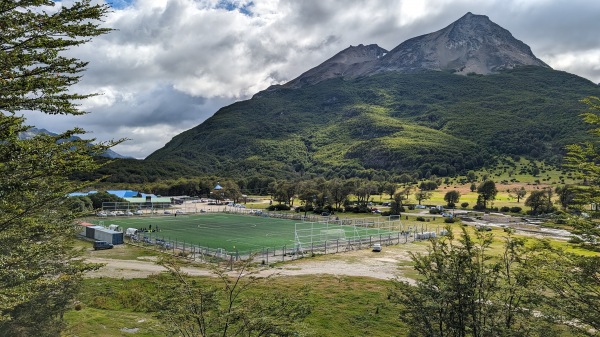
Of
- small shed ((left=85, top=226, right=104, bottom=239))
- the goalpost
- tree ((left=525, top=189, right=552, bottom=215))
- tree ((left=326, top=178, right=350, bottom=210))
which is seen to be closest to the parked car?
small shed ((left=85, top=226, right=104, bottom=239))

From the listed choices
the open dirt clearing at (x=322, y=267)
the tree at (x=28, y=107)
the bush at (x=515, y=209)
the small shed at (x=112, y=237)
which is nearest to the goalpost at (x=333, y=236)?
the open dirt clearing at (x=322, y=267)

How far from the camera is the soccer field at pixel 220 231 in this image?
51094 mm

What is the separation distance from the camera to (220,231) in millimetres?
63469

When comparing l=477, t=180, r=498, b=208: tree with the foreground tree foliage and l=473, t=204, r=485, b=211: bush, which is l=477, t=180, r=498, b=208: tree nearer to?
l=473, t=204, r=485, b=211: bush

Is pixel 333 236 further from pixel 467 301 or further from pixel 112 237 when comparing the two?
pixel 467 301

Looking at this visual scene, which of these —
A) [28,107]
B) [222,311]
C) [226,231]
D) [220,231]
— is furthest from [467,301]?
[220,231]

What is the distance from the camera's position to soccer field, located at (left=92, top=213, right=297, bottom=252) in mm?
51094

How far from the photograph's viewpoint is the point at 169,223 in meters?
73.9

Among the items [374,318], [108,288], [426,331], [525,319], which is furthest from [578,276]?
[108,288]

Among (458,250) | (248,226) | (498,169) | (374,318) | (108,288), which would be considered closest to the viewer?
Answer: (458,250)

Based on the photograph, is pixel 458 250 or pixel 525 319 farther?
pixel 458 250

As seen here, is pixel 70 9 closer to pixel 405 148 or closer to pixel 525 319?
pixel 525 319

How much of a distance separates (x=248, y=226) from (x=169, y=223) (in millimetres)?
16923

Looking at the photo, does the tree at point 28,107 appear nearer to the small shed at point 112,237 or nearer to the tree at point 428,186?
the small shed at point 112,237
